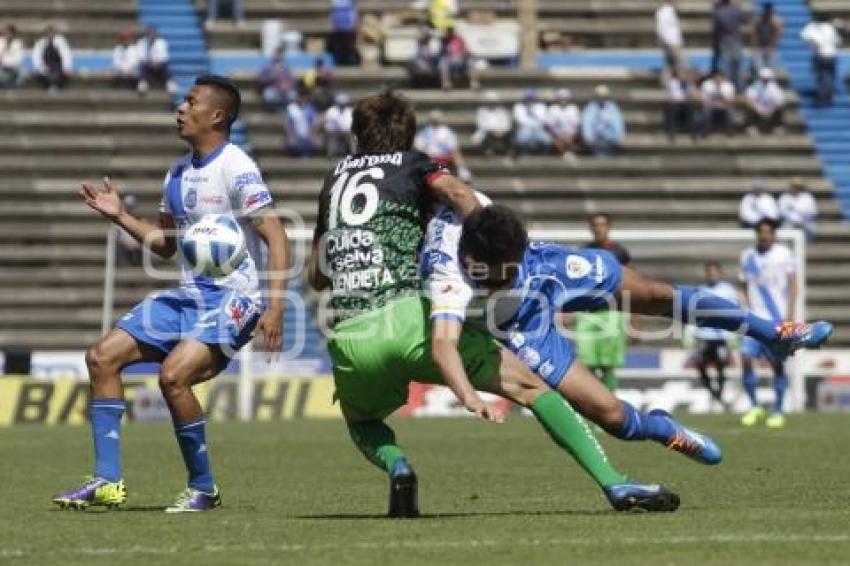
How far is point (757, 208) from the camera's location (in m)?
38.6

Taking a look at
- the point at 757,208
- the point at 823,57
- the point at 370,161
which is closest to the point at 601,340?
the point at 757,208

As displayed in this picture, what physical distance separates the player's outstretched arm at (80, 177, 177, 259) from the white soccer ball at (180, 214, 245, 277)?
1.08 feet

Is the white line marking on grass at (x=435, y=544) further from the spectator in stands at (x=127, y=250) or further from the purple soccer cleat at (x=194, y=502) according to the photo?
the spectator in stands at (x=127, y=250)

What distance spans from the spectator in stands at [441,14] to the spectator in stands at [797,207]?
711 centimetres

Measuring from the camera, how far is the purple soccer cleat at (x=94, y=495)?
43.0 ft

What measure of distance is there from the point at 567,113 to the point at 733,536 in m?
30.7

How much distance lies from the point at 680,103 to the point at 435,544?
32.6 m

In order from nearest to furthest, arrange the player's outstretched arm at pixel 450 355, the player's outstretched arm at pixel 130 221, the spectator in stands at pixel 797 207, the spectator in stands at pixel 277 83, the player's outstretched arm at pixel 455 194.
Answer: the player's outstretched arm at pixel 450 355
the player's outstretched arm at pixel 455 194
the player's outstretched arm at pixel 130 221
the spectator in stands at pixel 797 207
the spectator in stands at pixel 277 83

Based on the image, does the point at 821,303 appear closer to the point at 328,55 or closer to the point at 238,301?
the point at 328,55

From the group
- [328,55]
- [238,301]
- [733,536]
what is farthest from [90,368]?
[328,55]

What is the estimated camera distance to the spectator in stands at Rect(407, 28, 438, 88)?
41.5m

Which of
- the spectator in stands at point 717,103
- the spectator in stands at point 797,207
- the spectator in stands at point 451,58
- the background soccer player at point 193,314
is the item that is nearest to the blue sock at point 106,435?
the background soccer player at point 193,314

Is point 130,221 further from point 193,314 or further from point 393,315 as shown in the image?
point 393,315

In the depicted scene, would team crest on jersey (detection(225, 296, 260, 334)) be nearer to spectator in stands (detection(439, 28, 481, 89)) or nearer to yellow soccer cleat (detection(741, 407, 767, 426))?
yellow soccer cleat (detection(741, 407, 767, 426))
